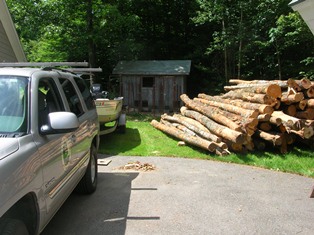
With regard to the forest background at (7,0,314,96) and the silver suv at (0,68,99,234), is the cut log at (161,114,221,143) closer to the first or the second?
the silver suv at (0,68,99,234)

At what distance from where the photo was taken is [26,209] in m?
3.09

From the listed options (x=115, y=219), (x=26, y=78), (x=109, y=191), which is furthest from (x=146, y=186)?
(x=26, y=78)

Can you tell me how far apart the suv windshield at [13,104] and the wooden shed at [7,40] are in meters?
8.21

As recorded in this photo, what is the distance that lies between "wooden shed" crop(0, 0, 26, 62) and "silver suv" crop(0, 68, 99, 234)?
797 cm

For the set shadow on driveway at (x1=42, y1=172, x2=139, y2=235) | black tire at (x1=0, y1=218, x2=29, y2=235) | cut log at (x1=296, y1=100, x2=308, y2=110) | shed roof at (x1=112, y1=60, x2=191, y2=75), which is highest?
shed roof at (x1=112, y1=60, x2=191, y2=75)

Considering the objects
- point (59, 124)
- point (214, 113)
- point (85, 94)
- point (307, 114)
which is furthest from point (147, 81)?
point (59, 124)

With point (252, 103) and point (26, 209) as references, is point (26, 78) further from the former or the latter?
point (252, 103)

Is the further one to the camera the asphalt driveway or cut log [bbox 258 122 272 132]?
cut log [bbox 258 122 272 132]

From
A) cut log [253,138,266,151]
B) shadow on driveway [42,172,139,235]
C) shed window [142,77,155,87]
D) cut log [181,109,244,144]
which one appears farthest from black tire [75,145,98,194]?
shed window [142,77,155,87]

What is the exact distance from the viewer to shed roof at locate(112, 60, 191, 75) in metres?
19.5

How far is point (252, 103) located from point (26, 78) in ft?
23.3

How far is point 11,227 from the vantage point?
2.71 m

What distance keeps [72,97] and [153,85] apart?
1488 centimetres

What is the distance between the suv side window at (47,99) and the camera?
371 centimetres
